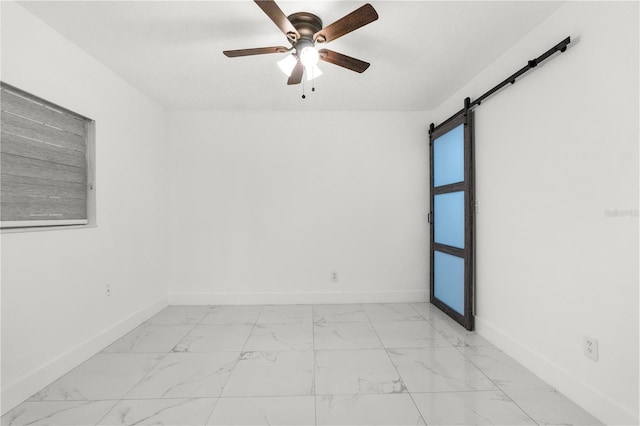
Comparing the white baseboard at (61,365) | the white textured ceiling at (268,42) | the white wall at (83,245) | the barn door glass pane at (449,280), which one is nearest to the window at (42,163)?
the white wall at (83,245)

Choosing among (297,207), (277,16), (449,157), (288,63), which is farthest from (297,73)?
(449,157)

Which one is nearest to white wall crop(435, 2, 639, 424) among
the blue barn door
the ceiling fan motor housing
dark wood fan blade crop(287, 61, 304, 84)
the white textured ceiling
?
the blue barn door

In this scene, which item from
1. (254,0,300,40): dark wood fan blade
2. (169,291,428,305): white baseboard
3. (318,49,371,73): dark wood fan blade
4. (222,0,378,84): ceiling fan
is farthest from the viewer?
(169,291,428,305): white baseboard

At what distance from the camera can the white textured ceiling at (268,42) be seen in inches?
77.8

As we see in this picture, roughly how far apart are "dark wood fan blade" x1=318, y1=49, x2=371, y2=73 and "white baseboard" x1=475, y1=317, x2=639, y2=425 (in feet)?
7.94

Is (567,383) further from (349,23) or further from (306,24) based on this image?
(306,24)

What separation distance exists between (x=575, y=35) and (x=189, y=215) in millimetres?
3996

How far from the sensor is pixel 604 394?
65.5 inches

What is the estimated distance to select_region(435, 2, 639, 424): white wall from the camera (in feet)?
5.13

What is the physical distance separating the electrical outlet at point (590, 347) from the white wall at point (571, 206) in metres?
0.03

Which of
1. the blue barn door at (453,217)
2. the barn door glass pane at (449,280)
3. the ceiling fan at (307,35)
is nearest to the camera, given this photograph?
the ceiling fan at (307,35)

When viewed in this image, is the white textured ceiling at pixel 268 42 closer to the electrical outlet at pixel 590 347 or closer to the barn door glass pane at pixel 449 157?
the barn door glass pane at pixel 449 157

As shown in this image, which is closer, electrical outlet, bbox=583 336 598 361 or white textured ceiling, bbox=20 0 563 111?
electrical outlet, bbox=583 336 598 361

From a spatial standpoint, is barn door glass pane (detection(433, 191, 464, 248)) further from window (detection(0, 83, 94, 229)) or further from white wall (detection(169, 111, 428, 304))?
window (detection(0, 83, 94, 229))
